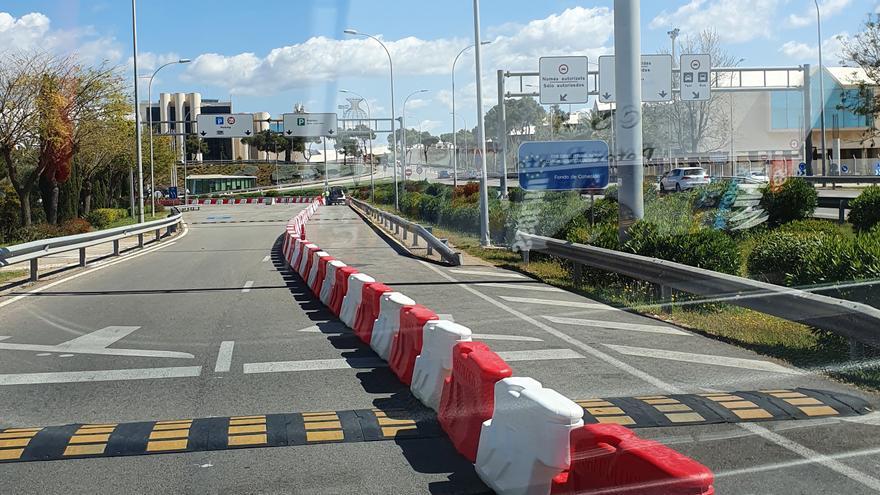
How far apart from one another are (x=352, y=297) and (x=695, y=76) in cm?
2686

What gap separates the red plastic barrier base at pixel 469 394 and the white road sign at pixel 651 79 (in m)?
29.0

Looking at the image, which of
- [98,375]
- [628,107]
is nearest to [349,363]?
[98,375]

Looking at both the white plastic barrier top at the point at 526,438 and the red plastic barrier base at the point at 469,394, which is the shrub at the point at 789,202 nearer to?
the red plastic barrier base at the point at 469,394

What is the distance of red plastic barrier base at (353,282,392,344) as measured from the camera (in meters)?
10.8

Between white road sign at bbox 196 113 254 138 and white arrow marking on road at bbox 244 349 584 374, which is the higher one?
white road sign at bbox 196 113 254 138

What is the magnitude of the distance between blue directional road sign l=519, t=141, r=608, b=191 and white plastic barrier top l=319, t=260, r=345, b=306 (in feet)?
24.7

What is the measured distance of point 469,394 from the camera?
6.54 meters

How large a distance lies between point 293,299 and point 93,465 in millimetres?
9315

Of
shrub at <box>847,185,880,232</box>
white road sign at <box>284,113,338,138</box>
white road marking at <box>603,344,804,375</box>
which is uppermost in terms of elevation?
white road sign at <box>284,113,338,138</box>

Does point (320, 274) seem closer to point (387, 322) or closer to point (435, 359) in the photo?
point (387, 322)

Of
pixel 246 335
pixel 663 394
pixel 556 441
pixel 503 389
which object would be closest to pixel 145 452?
pixel 503 389

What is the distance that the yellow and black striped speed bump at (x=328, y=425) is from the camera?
6.64 meters

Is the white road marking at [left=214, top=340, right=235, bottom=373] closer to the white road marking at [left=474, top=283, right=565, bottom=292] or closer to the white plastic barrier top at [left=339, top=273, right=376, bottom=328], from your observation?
the white plastic barrier top at [left=339, top=273, right=376, bottom=328]

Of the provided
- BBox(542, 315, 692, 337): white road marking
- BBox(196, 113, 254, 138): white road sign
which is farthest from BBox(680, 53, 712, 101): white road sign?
BBox(196, 113, 254, 138): white road sign
